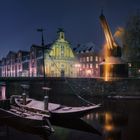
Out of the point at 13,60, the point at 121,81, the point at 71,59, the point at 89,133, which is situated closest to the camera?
the point at 89,133

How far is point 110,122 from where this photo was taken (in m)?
28.3

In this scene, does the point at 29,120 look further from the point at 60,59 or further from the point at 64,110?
the point at 60,59

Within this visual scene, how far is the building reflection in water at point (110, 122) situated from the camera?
22.9 metres

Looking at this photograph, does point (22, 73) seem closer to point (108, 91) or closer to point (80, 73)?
point (80, 73)

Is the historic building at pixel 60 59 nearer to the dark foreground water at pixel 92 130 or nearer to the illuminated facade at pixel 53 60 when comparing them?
the illuminated facade at pixel 53 60

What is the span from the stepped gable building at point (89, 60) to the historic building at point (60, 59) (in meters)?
3.73

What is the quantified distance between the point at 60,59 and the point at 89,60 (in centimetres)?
1318

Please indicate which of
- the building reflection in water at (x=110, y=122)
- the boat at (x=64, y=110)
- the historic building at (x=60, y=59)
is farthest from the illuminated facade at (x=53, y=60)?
the boat at (x=64, y=110)

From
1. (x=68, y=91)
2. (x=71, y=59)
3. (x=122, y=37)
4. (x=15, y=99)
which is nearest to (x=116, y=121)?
(x=15, y=99)

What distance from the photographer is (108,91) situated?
182 feet

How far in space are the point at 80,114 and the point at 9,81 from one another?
33982mm

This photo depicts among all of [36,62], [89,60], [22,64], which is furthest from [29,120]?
[22,64]

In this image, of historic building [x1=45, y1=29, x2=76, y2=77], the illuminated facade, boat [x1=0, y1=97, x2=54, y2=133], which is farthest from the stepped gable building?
boat [x1=0, y1=97, x2=54, y2=133]

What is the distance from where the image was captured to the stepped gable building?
304 feet
